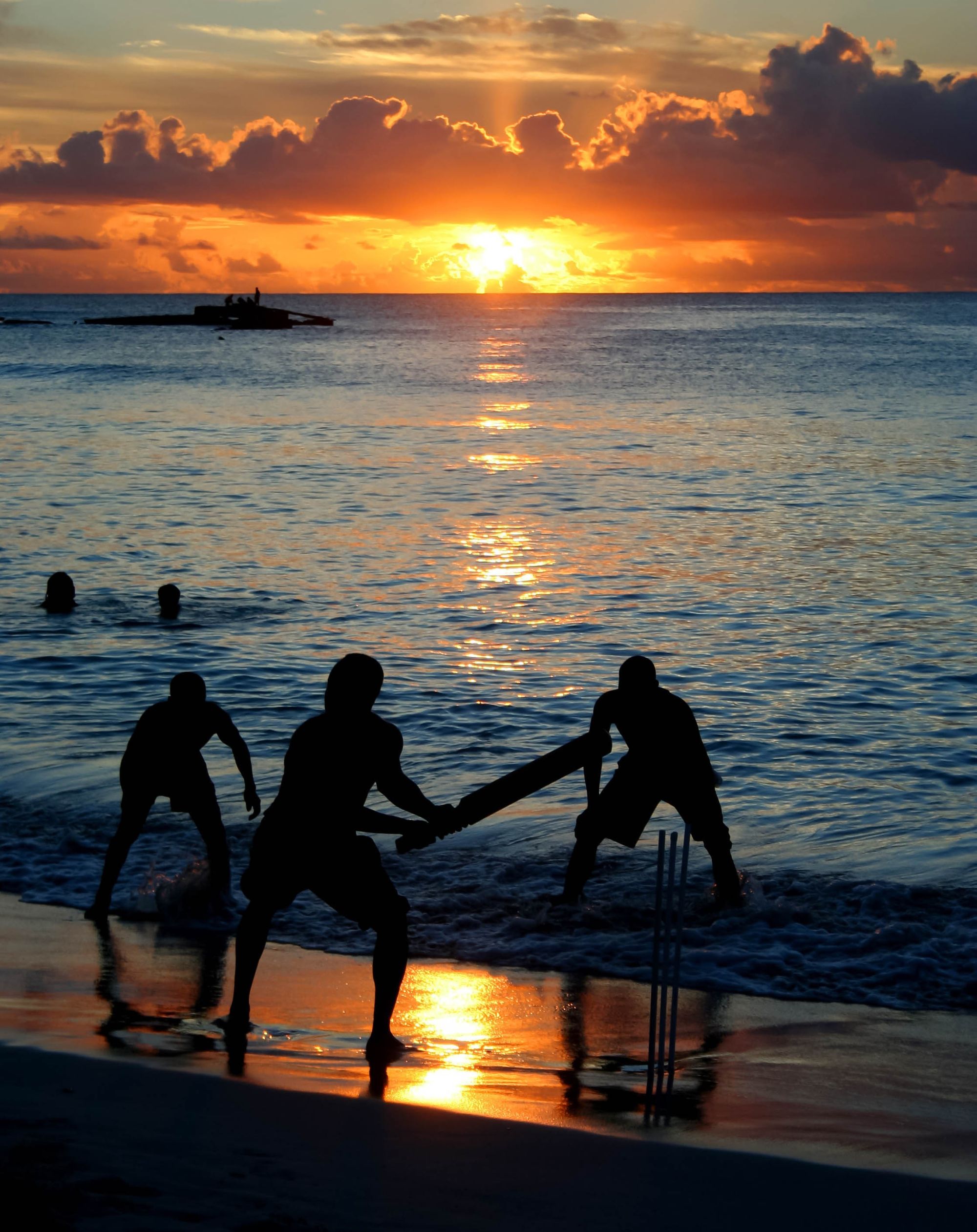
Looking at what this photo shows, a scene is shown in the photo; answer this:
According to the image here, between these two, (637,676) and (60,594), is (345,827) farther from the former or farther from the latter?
(60,594)

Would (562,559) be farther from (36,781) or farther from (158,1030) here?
(158,1030)

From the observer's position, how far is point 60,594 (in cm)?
1752

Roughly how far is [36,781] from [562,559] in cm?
1237

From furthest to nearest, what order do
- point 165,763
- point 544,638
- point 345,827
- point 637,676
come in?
point 544,638 < point 165,763 < point 637,676 < point 345,827

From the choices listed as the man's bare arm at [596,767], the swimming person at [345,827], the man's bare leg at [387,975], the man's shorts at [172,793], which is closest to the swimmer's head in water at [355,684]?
the swimming person at [345,827]

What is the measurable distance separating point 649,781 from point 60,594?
1187cm

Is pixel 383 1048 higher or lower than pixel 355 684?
lower

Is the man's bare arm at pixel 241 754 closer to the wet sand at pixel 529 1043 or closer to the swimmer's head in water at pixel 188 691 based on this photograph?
the swimmer's head in water at pixel 188 691

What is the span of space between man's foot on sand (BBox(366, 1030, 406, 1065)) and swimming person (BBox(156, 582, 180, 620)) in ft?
39.3

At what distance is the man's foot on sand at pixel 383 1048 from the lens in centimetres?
552

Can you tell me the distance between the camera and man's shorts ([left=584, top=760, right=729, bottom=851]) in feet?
25.3

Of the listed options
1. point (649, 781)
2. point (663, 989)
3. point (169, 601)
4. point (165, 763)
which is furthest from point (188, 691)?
point (169, 601)

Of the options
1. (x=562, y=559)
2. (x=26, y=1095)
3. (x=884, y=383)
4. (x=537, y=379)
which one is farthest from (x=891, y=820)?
(x=537, y=379)

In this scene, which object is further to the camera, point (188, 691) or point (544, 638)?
point (544, 638)
